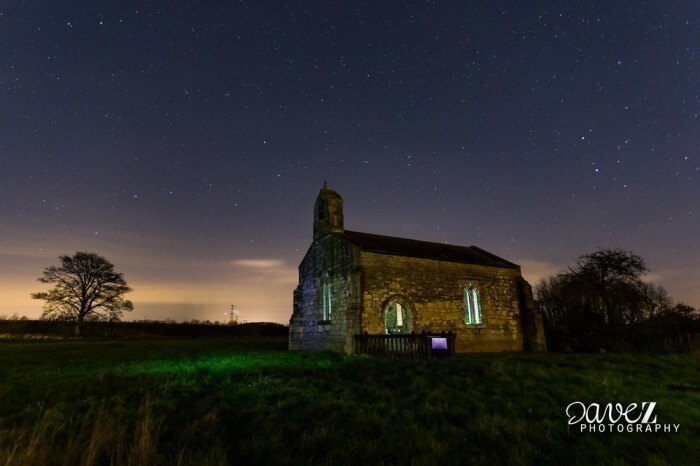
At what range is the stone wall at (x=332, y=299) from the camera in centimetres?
1905

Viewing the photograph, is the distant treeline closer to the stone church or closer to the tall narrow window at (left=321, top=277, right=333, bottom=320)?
the stone church

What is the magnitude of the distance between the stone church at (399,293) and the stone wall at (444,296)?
0.06 metres

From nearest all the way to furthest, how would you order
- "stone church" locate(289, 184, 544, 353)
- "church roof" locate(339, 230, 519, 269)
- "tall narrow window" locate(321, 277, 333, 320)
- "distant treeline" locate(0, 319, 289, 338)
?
"stone church" locate(289, 184, 544, 353) → "church roof" locate(339, 230, 519, 269) → "tall narrow window" locate(321, 277, 333, 320) → "distant treeline" locate(0, 319, 289, 338)

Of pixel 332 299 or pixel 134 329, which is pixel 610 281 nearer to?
pixel 332 299

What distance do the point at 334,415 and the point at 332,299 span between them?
14.8m

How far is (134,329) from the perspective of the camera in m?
46.2

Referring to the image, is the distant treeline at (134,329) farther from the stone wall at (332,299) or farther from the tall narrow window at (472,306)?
the tall narrow window at (472,306)

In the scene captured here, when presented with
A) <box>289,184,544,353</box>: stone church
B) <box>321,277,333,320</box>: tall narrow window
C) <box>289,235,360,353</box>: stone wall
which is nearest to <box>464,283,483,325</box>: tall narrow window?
<box>289,184,544,353</box>: stone church

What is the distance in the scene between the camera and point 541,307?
49156 millimetres

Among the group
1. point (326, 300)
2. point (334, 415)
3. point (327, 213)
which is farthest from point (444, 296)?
point (334, 415)

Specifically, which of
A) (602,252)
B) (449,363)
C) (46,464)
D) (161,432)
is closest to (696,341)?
(602,252)

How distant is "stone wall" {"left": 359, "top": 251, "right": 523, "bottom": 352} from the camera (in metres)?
19.4

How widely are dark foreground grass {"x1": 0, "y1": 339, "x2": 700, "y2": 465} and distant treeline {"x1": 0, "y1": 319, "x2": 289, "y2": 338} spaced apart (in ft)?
118

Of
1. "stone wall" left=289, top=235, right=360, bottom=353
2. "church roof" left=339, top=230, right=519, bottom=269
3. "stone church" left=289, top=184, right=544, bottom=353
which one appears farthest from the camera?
"church roof" left=339, top=230, right=519, bottom=269
